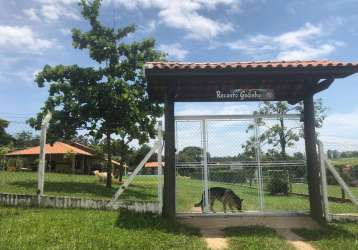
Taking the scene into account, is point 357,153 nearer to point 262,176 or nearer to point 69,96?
point 262,176

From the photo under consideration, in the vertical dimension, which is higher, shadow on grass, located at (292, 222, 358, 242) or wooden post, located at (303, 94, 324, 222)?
wooden post, located at (303, 94, 324, 222)

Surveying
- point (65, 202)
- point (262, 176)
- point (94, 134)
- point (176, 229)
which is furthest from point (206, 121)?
point (94, 134)

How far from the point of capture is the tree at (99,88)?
2030 centimetres

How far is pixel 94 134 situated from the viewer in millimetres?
20922

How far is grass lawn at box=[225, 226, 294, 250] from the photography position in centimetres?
767

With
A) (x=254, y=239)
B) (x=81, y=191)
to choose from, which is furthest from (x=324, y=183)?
(x=81, y=191)

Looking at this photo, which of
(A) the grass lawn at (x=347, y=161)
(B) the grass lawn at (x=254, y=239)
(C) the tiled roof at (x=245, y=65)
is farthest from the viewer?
(A) the grass lawn at (x=347, y=161)

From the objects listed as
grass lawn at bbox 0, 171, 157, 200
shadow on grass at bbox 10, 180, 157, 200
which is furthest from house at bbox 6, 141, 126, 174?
shadow on grass at bbox 10, 180, 157, 200

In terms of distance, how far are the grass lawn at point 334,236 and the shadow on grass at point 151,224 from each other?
225 cm

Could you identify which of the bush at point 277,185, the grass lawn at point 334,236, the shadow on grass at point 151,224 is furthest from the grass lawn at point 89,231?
the bush at point 277,185

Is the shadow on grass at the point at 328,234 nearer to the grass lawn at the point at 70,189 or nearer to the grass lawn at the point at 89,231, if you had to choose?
the grass lawn at the point at 89,231

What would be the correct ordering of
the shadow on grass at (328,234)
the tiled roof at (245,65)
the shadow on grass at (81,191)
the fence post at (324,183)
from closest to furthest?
1. the shadow on grass at (328,234)
2. the tiled roof at (245,65)
3. the fence post at (324,183)
4. the shadow on grass at (81,191)

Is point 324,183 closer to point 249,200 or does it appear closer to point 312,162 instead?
point 312,162

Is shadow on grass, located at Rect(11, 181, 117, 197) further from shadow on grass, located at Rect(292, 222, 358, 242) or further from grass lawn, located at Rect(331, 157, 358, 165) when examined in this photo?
shadow on grass, located at Rect(292, 222, 358, 242)
